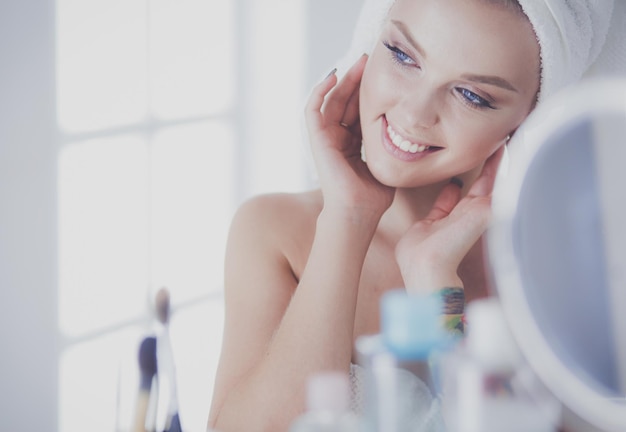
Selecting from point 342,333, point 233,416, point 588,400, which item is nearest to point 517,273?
point 588,400

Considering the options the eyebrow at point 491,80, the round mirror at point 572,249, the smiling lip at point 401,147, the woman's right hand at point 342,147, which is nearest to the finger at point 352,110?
the woman's right hand at point 342,147

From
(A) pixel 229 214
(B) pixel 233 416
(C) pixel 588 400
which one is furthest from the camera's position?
(A) pixel 229 214

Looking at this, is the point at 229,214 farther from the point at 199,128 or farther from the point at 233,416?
the point at 233,416

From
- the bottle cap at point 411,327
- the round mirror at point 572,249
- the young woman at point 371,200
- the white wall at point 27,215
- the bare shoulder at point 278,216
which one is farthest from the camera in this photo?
the bare shoulder at point 278,216

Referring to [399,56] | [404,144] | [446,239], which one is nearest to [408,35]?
[399,56]

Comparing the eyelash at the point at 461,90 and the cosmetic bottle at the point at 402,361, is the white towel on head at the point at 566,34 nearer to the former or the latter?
the eyelash at the point at 461,90

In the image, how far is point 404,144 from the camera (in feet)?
3.17

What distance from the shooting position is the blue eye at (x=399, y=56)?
0.94 m

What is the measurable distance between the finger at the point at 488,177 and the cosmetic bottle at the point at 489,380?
16.9 inches

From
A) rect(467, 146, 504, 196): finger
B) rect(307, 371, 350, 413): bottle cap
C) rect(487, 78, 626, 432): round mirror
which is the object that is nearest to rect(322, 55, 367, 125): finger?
rect(467, 146, 504, 196): finger

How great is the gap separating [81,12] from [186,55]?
153mm

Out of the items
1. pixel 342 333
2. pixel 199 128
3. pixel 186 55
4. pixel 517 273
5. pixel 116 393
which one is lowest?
pixel 116 393

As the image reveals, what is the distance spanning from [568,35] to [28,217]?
2.40 ft

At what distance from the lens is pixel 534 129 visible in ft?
2.43
